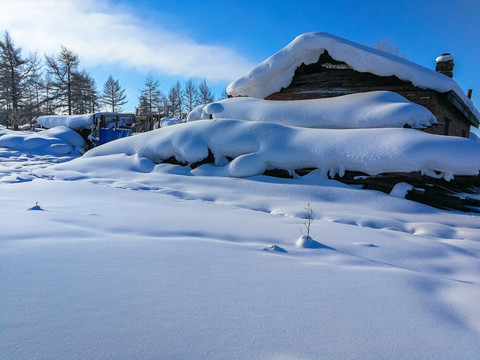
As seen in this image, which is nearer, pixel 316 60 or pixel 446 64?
pixel 316 60

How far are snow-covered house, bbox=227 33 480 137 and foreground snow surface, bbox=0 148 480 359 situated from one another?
531cm

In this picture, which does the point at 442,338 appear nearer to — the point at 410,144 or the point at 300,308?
the point at 300,308

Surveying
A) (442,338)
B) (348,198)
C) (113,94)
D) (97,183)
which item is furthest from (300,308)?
(113,94)

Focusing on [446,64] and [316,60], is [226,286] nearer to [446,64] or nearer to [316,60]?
[316,60]

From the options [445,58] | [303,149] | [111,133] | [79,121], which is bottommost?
[303,149]

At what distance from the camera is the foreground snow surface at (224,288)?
34.7 inches

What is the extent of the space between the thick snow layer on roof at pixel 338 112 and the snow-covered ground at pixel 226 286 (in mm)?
2771

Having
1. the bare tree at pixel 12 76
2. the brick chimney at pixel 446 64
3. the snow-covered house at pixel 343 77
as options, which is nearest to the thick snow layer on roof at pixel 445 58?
the brick chimney at pixel 446 64

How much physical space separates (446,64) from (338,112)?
7.14 metres

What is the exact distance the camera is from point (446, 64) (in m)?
9.79

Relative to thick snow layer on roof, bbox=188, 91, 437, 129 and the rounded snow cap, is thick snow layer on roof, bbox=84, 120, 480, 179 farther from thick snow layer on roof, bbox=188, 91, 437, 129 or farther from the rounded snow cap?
the rounded snow cap

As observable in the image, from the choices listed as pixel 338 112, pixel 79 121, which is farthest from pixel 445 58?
pixel 79 121

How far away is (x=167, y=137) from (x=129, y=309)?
18.0 ft

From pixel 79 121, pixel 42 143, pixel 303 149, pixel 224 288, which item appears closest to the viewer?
pixel 224 288
